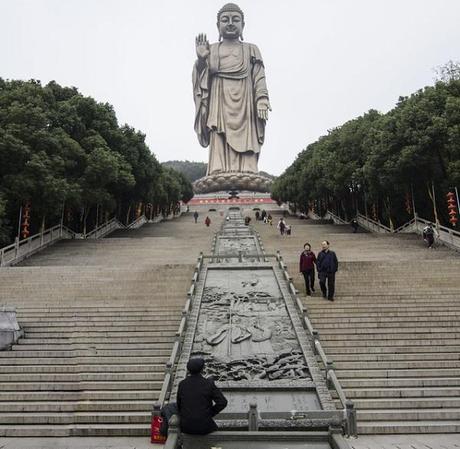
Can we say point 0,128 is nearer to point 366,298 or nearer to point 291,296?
point 291,296

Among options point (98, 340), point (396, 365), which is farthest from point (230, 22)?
point (396, 365)

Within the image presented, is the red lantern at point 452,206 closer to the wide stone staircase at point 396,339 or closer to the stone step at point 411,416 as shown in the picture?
the wide stone staircase at point 396,339

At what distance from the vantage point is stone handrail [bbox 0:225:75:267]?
47.9 feet

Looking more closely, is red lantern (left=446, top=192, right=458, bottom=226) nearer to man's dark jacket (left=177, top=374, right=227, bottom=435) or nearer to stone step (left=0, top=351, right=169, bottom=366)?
stone step (left=0, top=351, right=169, bottom=366)

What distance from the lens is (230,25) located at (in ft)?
147

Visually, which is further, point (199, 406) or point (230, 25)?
point (230, 25)

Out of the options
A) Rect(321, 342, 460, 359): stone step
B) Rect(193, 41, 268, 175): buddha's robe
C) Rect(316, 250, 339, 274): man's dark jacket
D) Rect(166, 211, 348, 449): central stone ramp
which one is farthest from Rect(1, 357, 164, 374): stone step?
Rect(193, 41, 268, 175): buddha's robe

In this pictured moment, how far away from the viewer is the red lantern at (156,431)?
5216mm

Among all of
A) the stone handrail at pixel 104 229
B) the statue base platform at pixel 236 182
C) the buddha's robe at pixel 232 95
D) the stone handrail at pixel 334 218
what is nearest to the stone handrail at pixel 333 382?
the stone handrail at pixel 104 229

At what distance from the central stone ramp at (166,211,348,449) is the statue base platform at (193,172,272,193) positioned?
34.3 metres

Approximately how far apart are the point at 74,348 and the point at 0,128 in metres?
10.5

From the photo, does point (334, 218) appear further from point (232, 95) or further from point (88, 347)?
point (88, 347)

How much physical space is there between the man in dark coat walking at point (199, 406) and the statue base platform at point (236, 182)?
41409 millimetres

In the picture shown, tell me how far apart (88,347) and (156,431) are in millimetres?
2830
